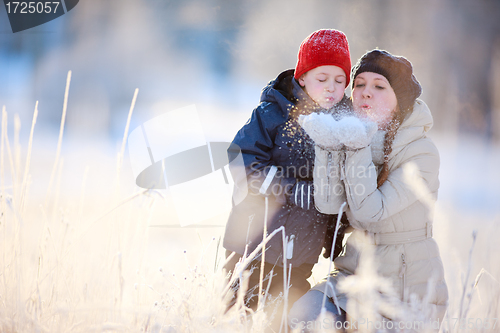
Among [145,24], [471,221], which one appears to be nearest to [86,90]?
[145,24]

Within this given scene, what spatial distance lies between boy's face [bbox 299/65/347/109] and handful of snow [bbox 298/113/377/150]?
314 mm

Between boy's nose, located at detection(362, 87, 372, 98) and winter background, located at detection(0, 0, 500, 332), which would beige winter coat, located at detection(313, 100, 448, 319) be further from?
winter background, located at detection(0, 0, 500, 332)

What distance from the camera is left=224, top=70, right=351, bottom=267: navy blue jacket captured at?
1721 mm

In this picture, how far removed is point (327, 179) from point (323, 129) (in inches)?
9.4

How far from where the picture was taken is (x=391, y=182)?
1627mm

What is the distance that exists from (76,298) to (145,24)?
56.2 feet

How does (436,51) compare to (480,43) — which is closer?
(480,43)

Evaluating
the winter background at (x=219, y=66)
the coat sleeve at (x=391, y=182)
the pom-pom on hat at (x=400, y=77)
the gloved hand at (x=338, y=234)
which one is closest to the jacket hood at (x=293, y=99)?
the pom-pom on hat at (x=400, y=77)

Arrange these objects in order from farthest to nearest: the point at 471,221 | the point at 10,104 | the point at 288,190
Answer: the point at 10,104
the point at 471,221
the point at 288,190

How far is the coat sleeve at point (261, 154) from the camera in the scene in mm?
1698

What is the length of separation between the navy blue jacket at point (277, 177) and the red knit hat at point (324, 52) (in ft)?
0.56

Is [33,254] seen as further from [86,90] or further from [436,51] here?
[436,51]

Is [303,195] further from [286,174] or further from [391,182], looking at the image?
[391,182]

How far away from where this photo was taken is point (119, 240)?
4.78 ft
